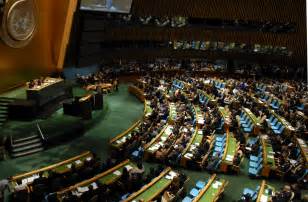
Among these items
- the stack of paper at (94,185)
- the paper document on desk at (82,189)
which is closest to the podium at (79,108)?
A: the stack of paper at (94,185)

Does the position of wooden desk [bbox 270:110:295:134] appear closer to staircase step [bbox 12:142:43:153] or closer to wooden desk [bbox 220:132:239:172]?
wooden desk [bbox 220:132:239:172]

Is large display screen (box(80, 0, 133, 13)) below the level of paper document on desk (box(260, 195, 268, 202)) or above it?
above

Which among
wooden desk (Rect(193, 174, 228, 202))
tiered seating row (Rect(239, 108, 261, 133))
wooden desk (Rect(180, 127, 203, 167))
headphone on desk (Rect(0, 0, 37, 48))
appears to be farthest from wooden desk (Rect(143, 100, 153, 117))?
wooden desk (Rect(193, 174, 228, 202))

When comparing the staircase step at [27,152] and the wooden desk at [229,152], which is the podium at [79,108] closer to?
the staircase step at [27,152]

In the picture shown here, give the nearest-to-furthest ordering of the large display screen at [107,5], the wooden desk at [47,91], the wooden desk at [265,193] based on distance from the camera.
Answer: the wooden desk at [265,193]
the wooden desk at [47,91]
the large display screen at [107,5]

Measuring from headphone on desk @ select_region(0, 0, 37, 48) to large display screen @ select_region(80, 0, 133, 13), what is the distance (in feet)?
7.62

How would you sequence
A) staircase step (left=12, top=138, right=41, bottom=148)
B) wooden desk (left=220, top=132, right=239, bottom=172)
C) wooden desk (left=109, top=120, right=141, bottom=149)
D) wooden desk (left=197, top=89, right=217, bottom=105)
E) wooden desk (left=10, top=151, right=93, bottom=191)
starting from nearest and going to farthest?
wooden desk (left=10, top=151, right=93, bottom=191), wooden desk (left=220, top=132, right=239, bottom=172), staircase step (left=12, top=138, right=41, bottom=148), wooden desk (left=109, top=120, right=141, bottom=149), wooden desk (left=197, top=89, right=217, bottom=105)

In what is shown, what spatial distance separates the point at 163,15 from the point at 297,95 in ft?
37.7

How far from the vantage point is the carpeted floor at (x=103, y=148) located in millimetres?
11180

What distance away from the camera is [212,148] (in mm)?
13234

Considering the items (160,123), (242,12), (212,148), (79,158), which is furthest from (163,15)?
(79,158)

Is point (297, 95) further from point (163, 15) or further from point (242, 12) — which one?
point (163, 15)

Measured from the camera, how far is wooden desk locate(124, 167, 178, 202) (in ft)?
Result: 29.6

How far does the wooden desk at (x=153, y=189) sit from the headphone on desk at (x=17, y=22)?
8578mm
